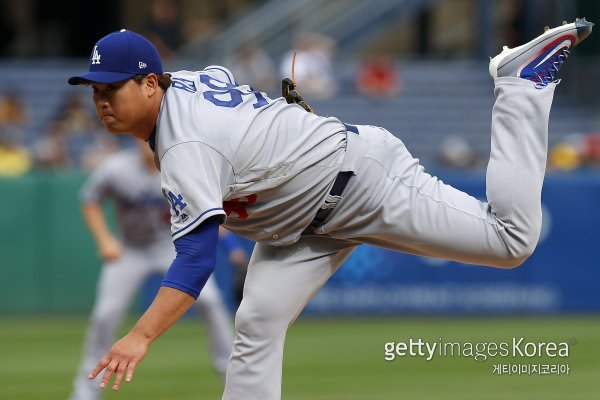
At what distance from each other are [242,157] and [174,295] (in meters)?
0.73

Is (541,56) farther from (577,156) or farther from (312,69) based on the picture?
(312,69)

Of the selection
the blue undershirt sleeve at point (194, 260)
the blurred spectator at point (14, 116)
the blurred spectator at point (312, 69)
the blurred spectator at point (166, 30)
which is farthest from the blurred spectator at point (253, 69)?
the blue undershirt sleeve at point (194, 260)

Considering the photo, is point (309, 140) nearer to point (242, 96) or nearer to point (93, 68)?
point (242, 96)

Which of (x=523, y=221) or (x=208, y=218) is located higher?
(x=523, y=221)

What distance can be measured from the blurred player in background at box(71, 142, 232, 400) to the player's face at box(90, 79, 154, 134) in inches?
129

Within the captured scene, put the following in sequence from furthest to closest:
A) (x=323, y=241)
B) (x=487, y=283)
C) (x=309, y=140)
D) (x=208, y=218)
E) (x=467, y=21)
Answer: (x=467, y=21), (x=487, y=283), (x=323, y=241), (x=309, y=140), (x=208, y=218)

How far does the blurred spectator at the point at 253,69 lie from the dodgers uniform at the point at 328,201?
1268 centimetres

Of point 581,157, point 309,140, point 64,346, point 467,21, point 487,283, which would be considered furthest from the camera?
point 467,21

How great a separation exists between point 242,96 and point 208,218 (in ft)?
2.56

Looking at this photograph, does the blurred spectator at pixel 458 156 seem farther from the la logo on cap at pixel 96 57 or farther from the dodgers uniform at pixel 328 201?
the la logo on cap at pixel 96 57

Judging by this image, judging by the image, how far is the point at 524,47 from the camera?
5.97m

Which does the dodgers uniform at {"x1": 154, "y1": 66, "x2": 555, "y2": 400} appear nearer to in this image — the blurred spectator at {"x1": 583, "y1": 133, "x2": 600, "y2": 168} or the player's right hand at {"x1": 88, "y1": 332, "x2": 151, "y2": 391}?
the player's right hand at {"x1": 88, "y1": 332, "x2": 151, "y2": 391}

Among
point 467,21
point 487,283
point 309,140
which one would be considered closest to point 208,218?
point 309,140

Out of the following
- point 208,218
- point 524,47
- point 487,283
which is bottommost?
point 208,218
